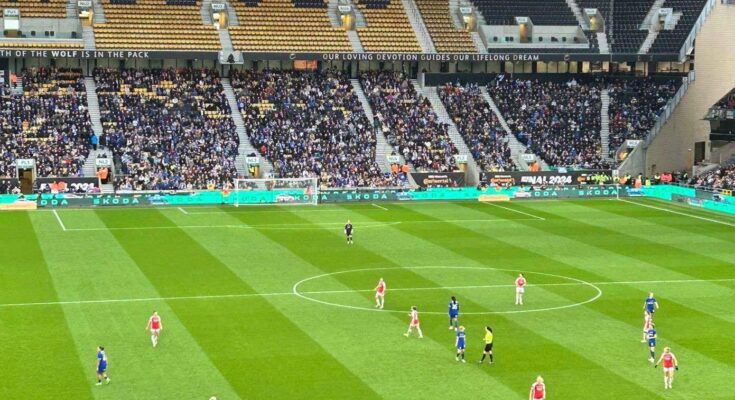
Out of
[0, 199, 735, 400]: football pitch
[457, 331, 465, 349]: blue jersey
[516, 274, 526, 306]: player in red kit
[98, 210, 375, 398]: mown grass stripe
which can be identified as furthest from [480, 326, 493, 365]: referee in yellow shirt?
[516, 274, 526, 306]: player in red kit

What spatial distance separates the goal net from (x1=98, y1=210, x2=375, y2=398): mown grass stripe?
1885 centimetres

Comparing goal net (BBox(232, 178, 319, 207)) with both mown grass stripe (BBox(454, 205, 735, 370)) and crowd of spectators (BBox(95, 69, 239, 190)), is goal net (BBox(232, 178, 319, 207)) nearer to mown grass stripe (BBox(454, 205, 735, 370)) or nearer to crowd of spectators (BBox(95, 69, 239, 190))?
crowd of spectators (BBox(95, 69, 239, 190))

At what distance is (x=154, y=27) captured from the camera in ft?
323

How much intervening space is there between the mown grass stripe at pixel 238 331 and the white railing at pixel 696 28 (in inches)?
2107

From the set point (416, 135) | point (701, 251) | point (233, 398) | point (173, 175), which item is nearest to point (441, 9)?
point (416, 135)

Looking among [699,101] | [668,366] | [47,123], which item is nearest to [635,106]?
→ [699,101]

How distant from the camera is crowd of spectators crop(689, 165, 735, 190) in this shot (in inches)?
3410

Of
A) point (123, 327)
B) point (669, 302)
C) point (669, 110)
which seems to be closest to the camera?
point (123, 327)

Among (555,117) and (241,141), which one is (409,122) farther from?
(241,141)

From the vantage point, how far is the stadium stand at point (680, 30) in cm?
10388

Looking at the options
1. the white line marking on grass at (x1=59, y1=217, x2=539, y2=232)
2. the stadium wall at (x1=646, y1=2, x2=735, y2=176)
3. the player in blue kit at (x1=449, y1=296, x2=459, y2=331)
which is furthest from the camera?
the stadium wall at (x1=646, y1=2, x2=735, y2=176)

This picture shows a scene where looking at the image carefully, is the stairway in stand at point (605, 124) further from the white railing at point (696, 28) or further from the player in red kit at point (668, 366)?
the player in red kit at point (668, 366)

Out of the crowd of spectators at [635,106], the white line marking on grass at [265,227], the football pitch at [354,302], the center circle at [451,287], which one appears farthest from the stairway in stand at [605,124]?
the center circle at [451,287]

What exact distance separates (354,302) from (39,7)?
5689cm
